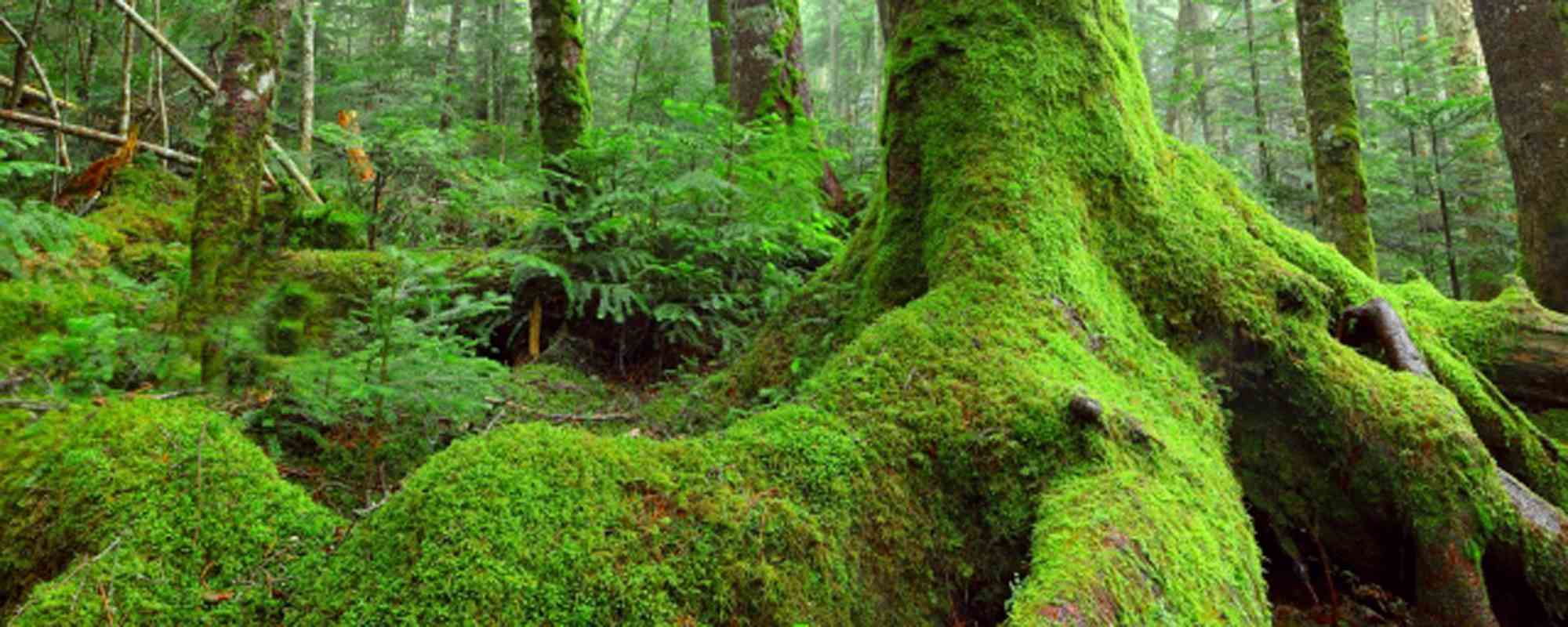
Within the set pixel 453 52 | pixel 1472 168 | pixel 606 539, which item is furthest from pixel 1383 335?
A: pixel 453 52

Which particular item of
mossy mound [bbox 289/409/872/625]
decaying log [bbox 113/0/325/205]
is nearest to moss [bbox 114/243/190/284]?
decaying log [bbox 113/0/325/205]

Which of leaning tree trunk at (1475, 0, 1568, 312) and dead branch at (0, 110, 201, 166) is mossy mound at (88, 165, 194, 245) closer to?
dead branch at (0, 110, 201, 166)

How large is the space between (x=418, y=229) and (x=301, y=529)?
5.34 metres

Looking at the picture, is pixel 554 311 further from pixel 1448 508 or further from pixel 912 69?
pixel 1448 508

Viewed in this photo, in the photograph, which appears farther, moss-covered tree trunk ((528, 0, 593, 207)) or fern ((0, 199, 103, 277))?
moss-covered tree trunk ((528, 0, 593, 207))

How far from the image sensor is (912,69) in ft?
13.6

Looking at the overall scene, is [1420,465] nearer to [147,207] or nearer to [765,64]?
[765,64]

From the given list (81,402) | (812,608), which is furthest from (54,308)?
(812,608)

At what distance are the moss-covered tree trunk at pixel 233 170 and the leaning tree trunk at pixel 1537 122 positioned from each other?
30.1 ft

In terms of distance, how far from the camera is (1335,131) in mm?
7172

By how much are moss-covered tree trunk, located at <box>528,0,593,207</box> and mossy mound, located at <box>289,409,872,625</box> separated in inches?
193

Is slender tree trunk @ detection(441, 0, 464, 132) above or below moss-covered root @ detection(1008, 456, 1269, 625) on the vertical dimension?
above

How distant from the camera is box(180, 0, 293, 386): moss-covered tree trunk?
3945 millimetres

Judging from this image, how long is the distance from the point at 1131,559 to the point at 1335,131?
7202 mm
